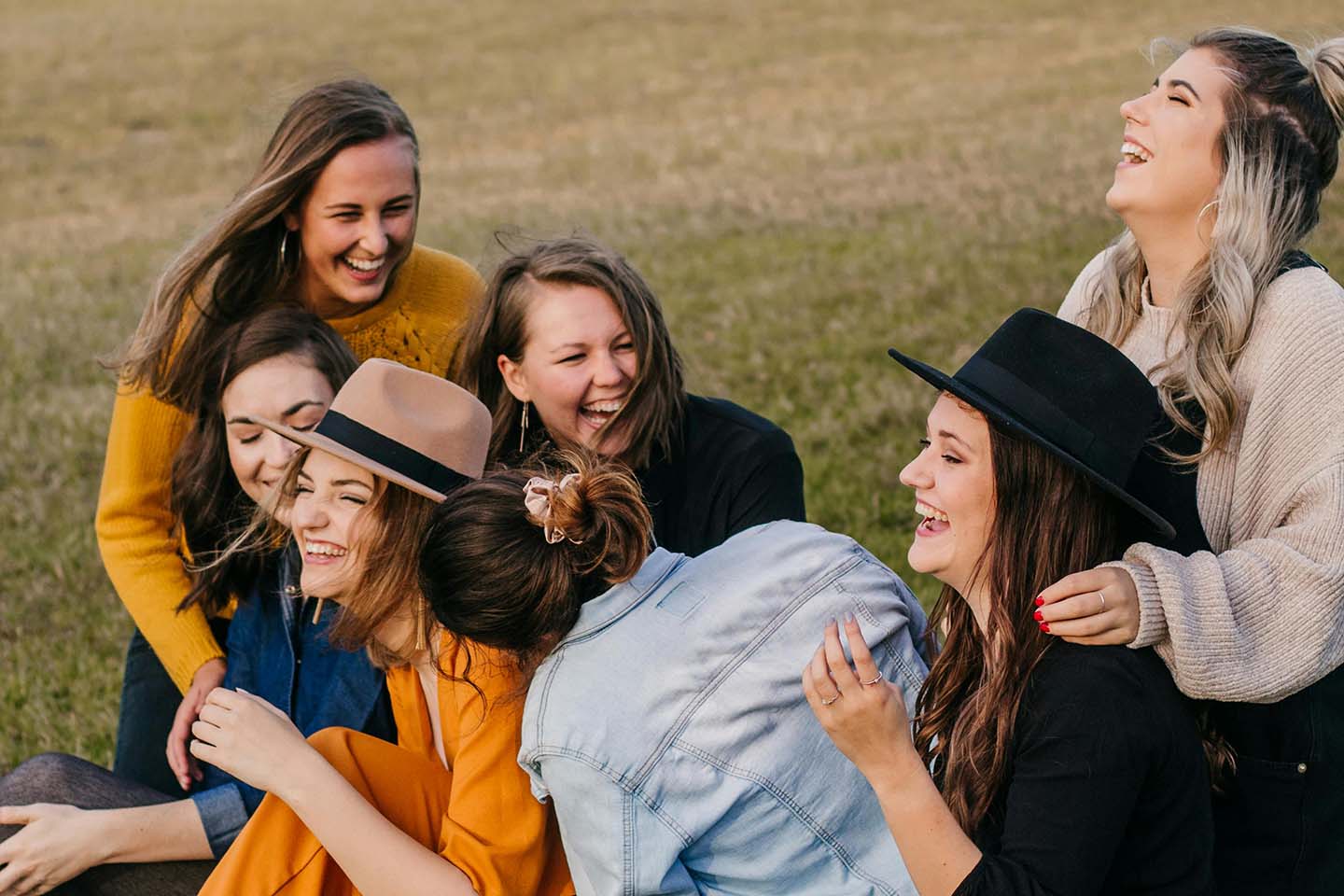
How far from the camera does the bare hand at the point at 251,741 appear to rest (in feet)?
12.0

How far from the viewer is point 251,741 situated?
147 inches

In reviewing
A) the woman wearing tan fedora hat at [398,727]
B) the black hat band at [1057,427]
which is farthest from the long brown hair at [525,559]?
the black hat band at [1057,427]

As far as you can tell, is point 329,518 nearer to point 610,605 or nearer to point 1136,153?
point 610,605

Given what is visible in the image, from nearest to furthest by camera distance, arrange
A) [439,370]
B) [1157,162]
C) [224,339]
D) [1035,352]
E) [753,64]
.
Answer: [1035,352] < [1157,162] < [224,339] < [439,370] < [753,64]

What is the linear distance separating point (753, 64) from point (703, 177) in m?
10.2

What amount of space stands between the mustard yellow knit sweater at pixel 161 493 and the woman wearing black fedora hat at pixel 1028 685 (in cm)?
252

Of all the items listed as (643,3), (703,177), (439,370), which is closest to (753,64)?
(643,3)

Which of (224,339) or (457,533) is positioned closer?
(457,533)

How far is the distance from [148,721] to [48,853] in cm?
119

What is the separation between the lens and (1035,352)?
3350mm

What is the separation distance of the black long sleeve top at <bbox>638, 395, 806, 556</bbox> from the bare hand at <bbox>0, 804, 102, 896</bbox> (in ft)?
5.74

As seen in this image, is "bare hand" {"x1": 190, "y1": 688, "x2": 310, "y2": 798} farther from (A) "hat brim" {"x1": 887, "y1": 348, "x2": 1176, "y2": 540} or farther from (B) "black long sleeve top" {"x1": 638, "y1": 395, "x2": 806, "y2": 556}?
(A) "hat brim" {"x1": 887, "y1": 348, "x2": 1176, "y2": 540}

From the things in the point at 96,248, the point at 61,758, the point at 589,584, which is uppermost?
the point at 589,584

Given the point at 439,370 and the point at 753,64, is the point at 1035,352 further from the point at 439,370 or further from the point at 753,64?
the point at 753,64
